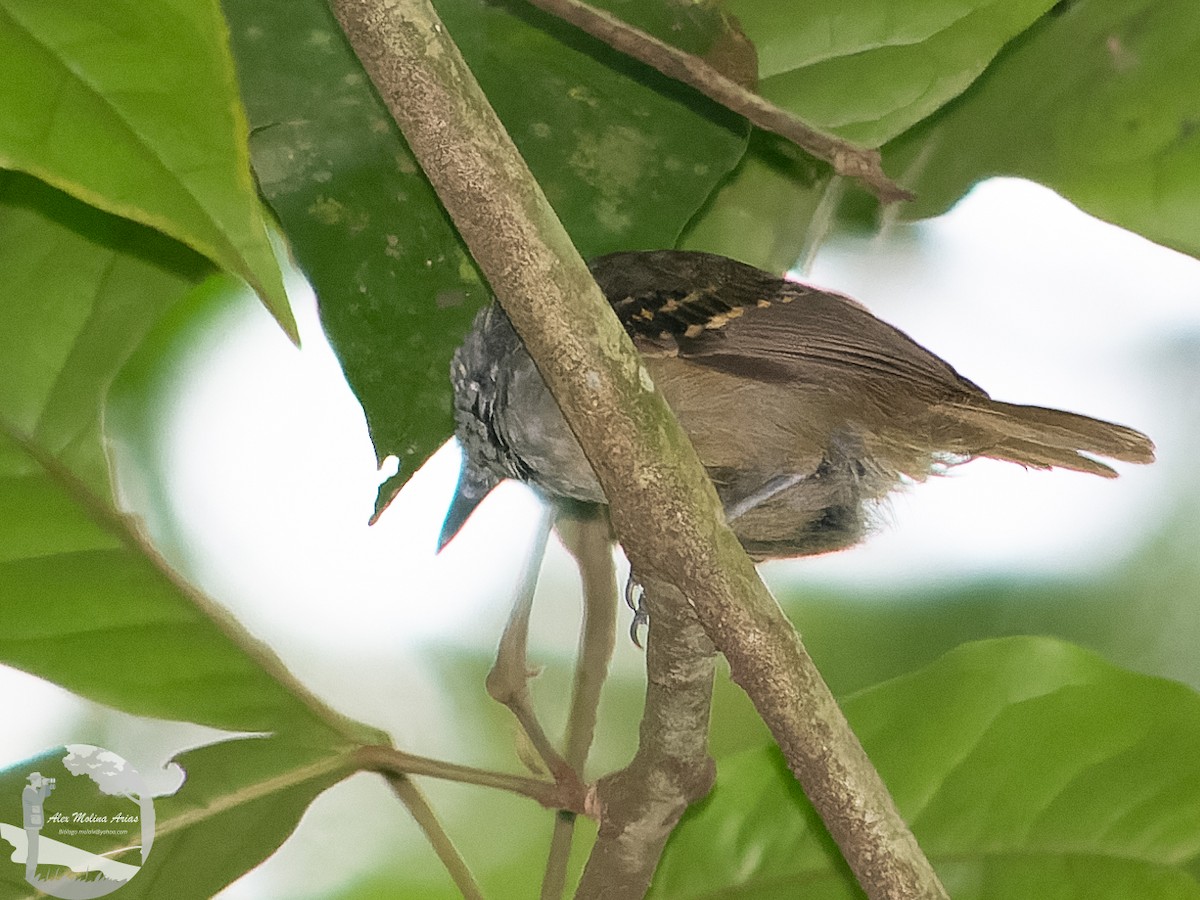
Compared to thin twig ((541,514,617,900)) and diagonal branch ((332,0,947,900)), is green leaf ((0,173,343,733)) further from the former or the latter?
diagonal branch ((332,0,947,900))

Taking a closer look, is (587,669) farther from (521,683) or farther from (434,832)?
(434,832)

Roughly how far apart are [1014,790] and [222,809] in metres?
0.74

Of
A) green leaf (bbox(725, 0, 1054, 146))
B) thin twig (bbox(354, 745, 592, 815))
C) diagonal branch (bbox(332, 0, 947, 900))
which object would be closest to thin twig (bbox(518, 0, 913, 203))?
green leaf (bbox(725, 0, 1054, 146))

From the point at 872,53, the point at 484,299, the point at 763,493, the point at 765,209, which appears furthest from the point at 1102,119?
the point at 484,299

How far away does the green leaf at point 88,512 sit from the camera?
111 centimetres

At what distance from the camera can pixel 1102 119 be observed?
1236 millimetres

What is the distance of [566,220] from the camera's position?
46.9 inches

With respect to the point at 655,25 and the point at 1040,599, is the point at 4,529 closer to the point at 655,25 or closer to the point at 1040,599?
the point at 655,25

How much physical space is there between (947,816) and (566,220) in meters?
0.68

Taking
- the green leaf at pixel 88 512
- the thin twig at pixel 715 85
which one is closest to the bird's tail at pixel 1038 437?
the thin twig at pixel 715 85

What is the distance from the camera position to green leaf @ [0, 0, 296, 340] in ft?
2.07

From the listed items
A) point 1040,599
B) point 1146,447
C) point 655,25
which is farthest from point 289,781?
point 1040,599

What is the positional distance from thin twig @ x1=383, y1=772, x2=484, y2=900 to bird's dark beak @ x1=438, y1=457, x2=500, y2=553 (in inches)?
15.5

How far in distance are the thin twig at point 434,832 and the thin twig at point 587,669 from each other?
0.26 feet
